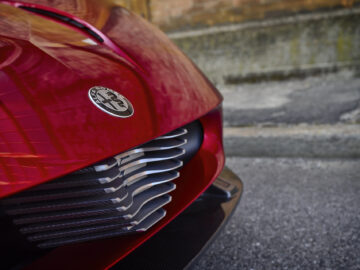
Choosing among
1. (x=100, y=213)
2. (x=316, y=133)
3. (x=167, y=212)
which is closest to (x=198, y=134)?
(x=167, y=212)

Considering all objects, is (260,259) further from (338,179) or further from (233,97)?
(233,97)

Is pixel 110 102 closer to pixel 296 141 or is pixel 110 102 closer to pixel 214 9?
pixel 296 141

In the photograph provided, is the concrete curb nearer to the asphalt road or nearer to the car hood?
the asphalt road

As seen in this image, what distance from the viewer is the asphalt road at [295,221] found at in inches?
49.2

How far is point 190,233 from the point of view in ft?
2.99

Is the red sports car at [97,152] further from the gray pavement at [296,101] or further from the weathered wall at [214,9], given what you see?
the weathered wall at [214,9]

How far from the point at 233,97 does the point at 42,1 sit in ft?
9.51

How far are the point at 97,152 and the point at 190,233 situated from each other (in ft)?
1.38

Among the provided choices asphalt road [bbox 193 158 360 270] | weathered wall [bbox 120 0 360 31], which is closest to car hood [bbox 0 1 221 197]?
asphalt road [bbox 193 158 360 270]

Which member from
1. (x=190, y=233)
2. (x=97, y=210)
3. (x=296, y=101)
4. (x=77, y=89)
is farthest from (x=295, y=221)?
(x=296, y=101)

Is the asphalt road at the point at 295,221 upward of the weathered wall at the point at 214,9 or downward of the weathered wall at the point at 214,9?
downward

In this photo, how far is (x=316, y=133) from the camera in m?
2.14

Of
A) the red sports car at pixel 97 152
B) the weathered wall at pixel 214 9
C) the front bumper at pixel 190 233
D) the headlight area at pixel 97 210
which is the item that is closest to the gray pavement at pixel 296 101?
the weathered wall at pixel 214 9

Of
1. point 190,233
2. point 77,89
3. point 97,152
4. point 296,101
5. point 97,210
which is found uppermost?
point 77,89
